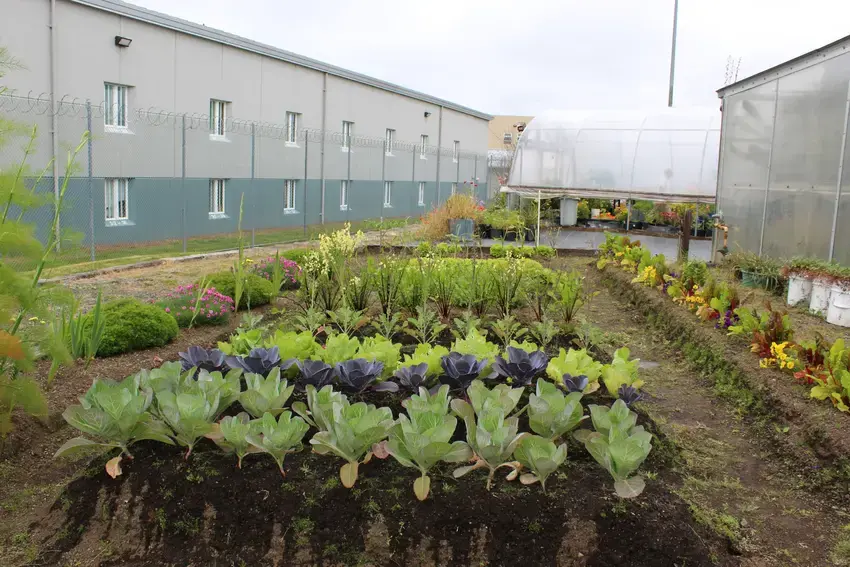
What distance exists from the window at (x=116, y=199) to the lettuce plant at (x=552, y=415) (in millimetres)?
12273

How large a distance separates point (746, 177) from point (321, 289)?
289 inches

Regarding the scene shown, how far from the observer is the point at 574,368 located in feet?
15.1

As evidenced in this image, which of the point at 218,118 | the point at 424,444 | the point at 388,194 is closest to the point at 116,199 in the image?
the point at 218,118

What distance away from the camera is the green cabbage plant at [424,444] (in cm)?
314

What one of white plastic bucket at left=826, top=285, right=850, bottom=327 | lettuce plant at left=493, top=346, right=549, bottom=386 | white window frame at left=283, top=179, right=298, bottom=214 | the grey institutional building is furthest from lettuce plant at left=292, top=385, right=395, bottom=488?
white window frame at left=283, top=179, right=298, bottom=214

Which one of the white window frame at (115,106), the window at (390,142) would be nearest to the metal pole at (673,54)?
the window at (390,142)

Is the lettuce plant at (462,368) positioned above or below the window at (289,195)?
below

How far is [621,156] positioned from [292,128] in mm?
8828

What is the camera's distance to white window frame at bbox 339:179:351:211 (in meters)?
22.7

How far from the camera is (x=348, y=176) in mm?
22062

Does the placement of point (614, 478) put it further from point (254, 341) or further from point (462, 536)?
point (254, 341)

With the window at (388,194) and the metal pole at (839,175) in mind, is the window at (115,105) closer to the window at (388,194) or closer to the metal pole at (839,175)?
the metal pole at (839,175)

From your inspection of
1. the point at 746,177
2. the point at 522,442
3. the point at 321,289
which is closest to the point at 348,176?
the point at 746,177

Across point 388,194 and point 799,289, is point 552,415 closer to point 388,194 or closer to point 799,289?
point 799,289
